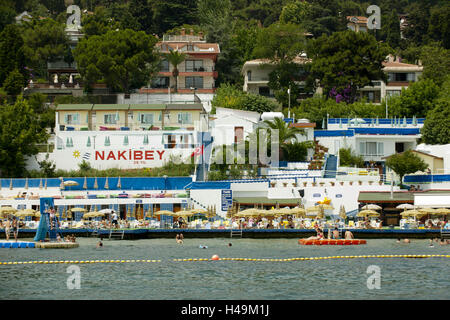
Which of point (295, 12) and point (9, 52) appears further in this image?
point (295, 12)

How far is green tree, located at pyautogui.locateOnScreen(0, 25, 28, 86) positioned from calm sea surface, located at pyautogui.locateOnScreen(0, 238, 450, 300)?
5158 cm

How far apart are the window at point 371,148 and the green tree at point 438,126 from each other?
4557 millimetres

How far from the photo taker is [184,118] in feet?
287

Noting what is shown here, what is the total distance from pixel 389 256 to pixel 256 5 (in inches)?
4438

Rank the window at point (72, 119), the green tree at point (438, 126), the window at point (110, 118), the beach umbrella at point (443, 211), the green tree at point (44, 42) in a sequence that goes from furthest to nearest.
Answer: the green tree at point (44, 42), the window at point (110, 118), the window at point (72, 119), the green tree at point (438, 126), the beach umbrella at point (443, 211)

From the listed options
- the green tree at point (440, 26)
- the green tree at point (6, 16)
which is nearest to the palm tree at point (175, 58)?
the green tree at point (6, 16)

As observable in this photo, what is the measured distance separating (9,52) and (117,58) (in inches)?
567

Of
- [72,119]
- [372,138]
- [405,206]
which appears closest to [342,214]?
[405,206]

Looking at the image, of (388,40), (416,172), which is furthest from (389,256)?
(388,40)

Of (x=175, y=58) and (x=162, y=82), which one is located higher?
(x=175, y=58)

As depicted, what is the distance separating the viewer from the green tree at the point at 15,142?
256 feet

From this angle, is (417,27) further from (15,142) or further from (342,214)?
(15,142)

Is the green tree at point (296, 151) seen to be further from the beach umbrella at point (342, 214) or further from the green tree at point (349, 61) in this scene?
the beach umbrella at point (342, 214)
